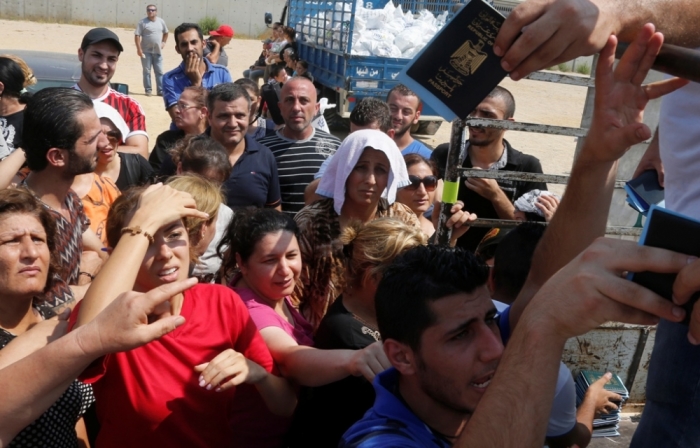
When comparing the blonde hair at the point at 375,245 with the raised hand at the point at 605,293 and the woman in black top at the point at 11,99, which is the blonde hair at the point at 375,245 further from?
the woman in black top at the point at 11,99

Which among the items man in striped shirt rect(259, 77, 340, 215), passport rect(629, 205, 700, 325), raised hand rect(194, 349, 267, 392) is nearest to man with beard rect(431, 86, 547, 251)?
man in striped shirt rect(259, 77, 340, 215)

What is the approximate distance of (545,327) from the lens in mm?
1297

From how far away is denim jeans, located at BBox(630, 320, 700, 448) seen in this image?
5.21ft

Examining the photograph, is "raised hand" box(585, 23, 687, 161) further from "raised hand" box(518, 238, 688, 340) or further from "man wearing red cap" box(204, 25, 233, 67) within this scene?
"man wearing red cap" box(204, 25, 233, 67)

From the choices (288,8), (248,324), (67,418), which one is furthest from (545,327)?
(288,8)

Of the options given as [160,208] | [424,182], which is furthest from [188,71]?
[160,208]

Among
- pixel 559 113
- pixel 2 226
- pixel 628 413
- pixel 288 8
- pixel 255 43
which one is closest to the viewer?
pixel 2 226

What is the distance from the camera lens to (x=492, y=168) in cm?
456

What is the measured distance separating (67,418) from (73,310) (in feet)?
1.13

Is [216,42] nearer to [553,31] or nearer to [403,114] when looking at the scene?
[403,114]

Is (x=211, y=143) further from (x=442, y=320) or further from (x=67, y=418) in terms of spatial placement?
(x=442, y=320)

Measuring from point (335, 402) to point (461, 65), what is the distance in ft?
4.33

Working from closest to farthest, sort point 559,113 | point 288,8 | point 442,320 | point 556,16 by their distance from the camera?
1. point 556,16
2. point 442,320
3. point 288,8
4. point 559,113

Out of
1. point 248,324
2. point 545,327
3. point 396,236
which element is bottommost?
point 248,324
